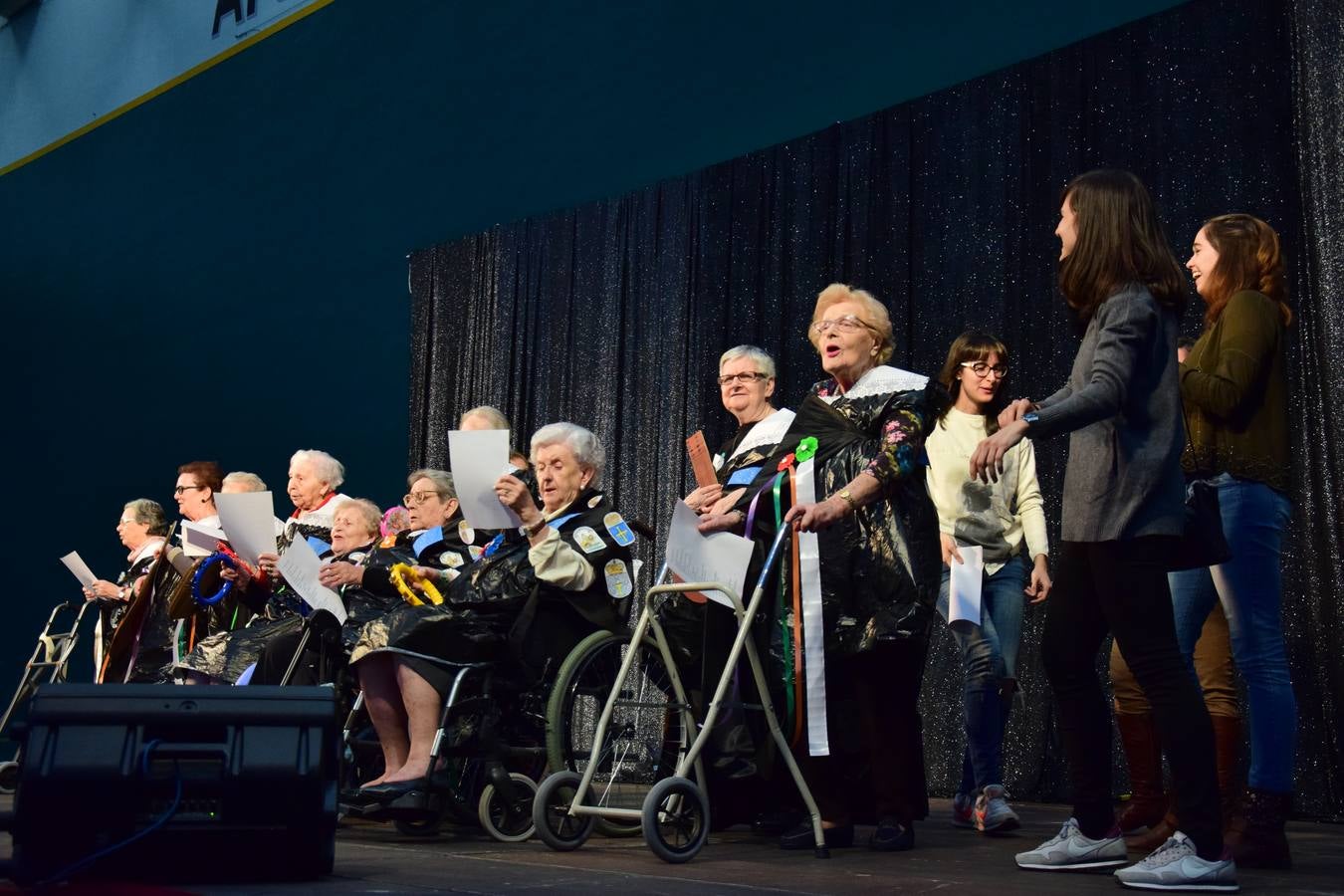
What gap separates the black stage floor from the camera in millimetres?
2086

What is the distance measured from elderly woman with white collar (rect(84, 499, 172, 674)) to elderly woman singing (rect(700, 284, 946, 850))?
2927 millimetres

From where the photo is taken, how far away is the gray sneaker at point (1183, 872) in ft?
6.70

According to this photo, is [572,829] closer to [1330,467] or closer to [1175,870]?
[1175,870]

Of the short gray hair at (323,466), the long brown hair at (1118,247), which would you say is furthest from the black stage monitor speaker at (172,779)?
the short gray hair at (323,466)

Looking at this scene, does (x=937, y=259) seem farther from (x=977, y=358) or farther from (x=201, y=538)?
(x=201, y=538)

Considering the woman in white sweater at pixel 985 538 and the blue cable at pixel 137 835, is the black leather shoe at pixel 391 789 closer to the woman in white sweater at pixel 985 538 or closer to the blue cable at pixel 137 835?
the blue cable at pixel 137 835

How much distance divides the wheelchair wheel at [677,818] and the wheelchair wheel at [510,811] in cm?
51

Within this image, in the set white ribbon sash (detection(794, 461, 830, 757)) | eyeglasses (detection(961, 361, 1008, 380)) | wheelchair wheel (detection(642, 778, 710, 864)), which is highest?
eyeglasses (detection(961, 361, 1008, 380))

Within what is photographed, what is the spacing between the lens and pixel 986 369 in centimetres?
345

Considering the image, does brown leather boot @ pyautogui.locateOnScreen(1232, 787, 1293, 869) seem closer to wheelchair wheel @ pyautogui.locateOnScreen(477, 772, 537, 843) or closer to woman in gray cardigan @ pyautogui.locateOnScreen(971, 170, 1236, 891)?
woman in gray cardigan @ pyautogui.locateOnScreen(971, 170, 1236, 891)

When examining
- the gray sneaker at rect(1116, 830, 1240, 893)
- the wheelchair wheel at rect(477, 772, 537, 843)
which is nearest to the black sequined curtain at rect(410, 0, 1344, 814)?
the gray sneaker at rect(1116, 830, 1240, 893)

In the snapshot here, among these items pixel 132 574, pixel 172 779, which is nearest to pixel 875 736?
pixel 172 779

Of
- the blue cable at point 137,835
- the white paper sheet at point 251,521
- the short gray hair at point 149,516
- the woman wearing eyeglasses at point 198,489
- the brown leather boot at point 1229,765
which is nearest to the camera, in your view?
the blue cable at point 137,835

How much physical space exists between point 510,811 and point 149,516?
3258 millimetres
